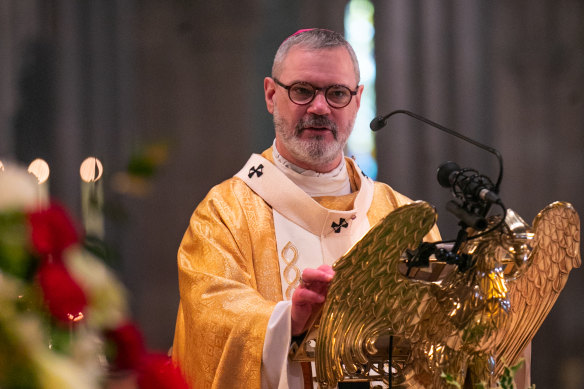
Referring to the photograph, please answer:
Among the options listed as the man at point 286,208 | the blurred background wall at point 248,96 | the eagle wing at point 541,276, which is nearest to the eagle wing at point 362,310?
the eagle wing at point 541,276

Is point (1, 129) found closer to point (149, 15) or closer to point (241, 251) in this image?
point (149, 15)

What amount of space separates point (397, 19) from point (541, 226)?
11.5 feet

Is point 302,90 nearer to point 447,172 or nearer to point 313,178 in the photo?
point 313,178

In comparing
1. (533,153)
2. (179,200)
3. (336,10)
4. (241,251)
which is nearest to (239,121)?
(179,200)

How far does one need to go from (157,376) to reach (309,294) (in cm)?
131

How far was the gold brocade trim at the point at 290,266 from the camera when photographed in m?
2.86

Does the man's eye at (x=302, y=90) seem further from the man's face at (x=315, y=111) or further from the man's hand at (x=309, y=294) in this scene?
the man's hand at (x=309, y=294)

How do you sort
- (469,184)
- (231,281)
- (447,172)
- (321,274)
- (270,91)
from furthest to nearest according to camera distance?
1. (270,91)
2. (231,281)
3. (321,274)
4. (447,172)
5. (469,184)

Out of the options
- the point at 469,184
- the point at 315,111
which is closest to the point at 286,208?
the point at 315,111

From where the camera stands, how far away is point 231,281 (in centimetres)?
255

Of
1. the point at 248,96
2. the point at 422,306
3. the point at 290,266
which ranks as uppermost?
the point at 248,96

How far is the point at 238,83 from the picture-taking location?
525cm

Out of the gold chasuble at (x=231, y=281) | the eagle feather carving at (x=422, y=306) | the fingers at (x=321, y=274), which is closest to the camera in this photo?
the eagle feather carving at (x=422, y=306)

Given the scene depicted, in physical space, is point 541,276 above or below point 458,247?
below
